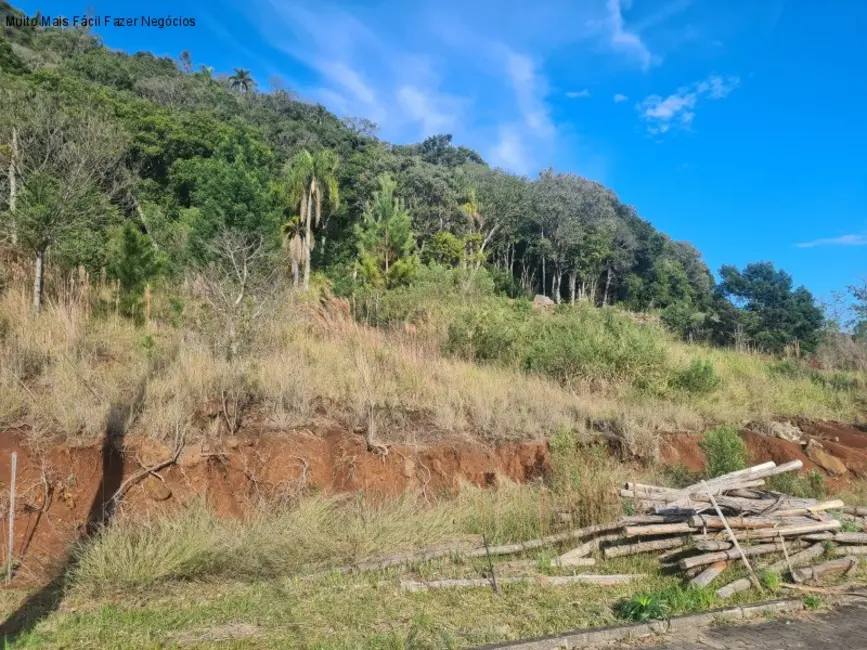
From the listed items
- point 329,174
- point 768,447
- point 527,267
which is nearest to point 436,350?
point 768,447

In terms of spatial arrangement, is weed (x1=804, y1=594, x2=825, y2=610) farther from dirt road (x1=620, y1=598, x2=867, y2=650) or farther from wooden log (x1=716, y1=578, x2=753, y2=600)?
wooden log (x1=716, y1=578, x2=753, y2=600)

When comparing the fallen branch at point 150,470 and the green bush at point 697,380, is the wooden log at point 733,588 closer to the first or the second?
the fallen branch at point 150,470

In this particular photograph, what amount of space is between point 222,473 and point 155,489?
764mm

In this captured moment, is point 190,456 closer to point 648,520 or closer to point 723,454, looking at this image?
point 648,520

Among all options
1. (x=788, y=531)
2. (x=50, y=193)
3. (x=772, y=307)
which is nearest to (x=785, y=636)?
(x=788, y=531)

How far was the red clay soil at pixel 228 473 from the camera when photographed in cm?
584

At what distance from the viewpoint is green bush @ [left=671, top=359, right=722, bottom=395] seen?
12.9 m

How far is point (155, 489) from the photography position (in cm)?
653

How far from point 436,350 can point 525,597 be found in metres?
7.65

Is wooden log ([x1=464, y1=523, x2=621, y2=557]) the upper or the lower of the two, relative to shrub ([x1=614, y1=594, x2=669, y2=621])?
upper

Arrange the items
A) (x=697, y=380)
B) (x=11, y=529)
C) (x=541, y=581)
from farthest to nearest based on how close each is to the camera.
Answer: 1. (x=697, y=380)
2. (x=541, y=581)
3. (x=11, y=529)

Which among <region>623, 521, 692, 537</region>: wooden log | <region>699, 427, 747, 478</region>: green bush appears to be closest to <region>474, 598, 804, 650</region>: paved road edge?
<region>623, 521, 692, 537</region>: wooden log

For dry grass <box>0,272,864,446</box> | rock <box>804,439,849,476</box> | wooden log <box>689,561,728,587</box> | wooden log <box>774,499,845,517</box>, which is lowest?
wooden log <box>689,561,728,587</box>

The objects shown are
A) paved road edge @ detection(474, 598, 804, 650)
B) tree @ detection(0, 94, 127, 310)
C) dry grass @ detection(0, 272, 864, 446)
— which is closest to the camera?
paved road edge @ detection(474, 598, 804, 650)
